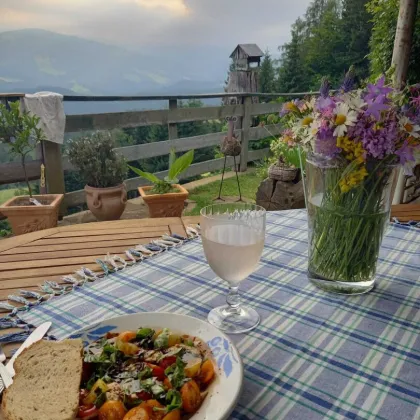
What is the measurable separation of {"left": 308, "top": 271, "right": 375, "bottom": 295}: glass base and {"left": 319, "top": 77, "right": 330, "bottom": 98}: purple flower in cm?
34

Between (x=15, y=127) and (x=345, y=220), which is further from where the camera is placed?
(x=15, y=127)

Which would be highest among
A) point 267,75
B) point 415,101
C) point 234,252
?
point 267,75

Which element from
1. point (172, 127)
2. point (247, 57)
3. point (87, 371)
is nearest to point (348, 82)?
point (87, 371)

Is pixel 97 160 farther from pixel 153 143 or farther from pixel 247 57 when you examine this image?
pixel 247 57

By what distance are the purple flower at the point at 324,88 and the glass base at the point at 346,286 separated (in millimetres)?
336

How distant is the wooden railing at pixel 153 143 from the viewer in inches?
118

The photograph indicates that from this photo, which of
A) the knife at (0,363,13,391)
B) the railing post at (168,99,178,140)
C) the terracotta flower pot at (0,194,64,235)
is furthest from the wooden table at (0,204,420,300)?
the railing post at (168,99,178,140)

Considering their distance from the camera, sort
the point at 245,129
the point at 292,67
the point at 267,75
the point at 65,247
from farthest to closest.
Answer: the point at 292,67 < the point at 267,75 < the point at 245,129 < the point at 65,247

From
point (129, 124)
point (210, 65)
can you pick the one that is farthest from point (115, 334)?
point (210, 65)

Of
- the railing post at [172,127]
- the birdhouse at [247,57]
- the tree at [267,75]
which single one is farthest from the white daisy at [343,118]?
the tree at [267,75]

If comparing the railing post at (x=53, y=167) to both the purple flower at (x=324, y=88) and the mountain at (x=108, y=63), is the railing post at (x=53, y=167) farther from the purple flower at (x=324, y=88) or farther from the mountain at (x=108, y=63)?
the purple flower at (x=324, y=88)

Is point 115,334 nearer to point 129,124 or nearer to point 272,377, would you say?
point 272,377

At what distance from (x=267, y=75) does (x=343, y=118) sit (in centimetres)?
686

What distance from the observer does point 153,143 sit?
389 centimetres
